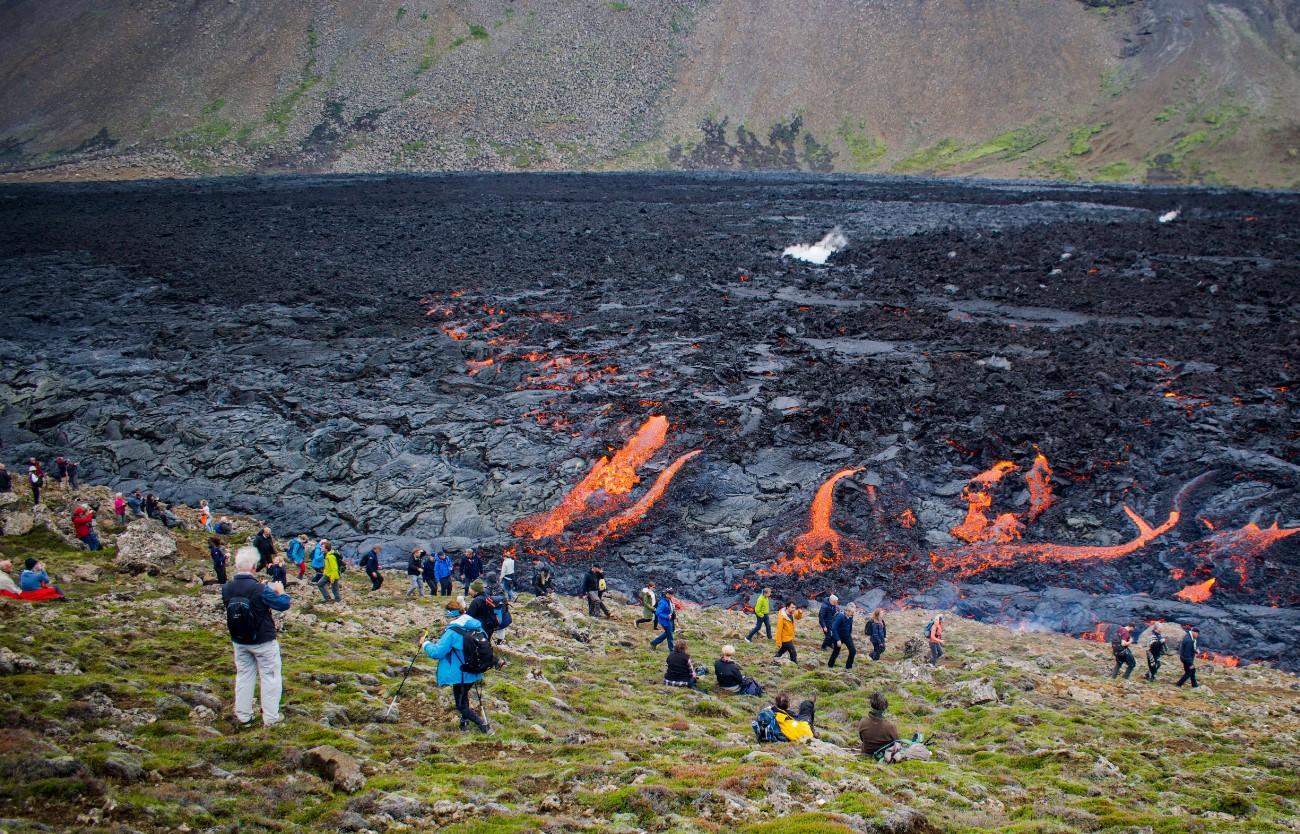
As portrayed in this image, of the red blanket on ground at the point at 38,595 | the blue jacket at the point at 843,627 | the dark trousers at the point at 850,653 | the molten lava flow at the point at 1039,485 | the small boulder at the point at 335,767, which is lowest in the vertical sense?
the dark trousers at the point at 850,653

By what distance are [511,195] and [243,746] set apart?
261ft

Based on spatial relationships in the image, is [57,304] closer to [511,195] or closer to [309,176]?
[511,195]

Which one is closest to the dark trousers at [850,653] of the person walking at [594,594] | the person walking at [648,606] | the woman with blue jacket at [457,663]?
the person walking at [648,606]

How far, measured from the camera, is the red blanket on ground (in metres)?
13.5

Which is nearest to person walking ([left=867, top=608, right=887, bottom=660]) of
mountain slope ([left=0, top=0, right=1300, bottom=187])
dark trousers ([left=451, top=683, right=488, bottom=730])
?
dark trousers ([left=451, top=683, right=488, bottom=730])

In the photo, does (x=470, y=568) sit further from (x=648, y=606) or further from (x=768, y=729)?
(x=768, y=729)

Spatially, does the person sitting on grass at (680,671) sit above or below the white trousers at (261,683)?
below

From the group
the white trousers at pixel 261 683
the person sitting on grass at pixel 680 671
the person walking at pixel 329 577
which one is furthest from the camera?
the person walking at pixel 329 577

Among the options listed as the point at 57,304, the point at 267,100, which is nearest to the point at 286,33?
the point at 267,100

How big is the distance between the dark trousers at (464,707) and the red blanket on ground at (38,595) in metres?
7.99

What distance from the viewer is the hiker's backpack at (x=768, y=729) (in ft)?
37.8

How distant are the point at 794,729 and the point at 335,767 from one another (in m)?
5.98

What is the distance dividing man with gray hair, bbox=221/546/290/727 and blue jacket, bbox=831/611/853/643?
10.7 m

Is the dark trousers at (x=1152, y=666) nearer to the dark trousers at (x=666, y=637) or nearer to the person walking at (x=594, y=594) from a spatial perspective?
the dark trousers at (x=666, y=637)
